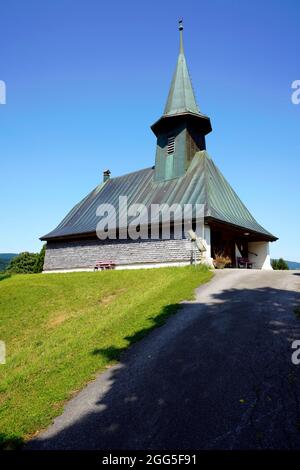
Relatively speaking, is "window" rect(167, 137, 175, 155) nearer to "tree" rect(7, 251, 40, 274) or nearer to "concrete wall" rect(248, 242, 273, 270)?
"concrete wall" rect(248, 242, 273, 270)

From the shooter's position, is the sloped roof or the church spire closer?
the sloped roof

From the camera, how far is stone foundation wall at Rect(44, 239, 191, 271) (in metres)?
18.9

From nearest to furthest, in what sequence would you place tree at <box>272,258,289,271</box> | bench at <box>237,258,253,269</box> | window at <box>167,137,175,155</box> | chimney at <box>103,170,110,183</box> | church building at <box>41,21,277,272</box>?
1. church building at <box>41,21,277,272</box>
2. bench at <box>237,258,253,269</box>
3. window at <box>167,137,175,155</box>
4. tree at <box>272,258,289,271</box>
5. chimney at <box>103,170,110,183</box>

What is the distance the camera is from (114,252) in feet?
71.8

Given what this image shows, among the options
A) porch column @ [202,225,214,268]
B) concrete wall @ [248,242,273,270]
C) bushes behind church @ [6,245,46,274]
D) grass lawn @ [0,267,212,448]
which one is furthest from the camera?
bushes behind church @ [6,245,46,274]

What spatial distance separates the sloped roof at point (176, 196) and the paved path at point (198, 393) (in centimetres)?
1106

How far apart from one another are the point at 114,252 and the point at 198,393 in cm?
1720

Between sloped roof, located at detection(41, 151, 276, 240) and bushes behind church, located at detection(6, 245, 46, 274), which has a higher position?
sloped roof, located at detection(41, 151, 276, 240)

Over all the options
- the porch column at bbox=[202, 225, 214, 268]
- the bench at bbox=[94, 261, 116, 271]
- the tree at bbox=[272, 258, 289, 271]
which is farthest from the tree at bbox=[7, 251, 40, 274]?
the porch column at bbox=[202, 225, 214, 268]

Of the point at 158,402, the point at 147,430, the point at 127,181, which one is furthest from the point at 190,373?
the point at 127,181

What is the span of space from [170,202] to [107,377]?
1524 centimetres

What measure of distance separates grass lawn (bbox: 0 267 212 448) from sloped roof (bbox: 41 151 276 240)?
5.43 meters

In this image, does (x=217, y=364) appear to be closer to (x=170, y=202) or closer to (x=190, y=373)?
(x=190, y=373)

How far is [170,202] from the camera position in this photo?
20.5 metres
